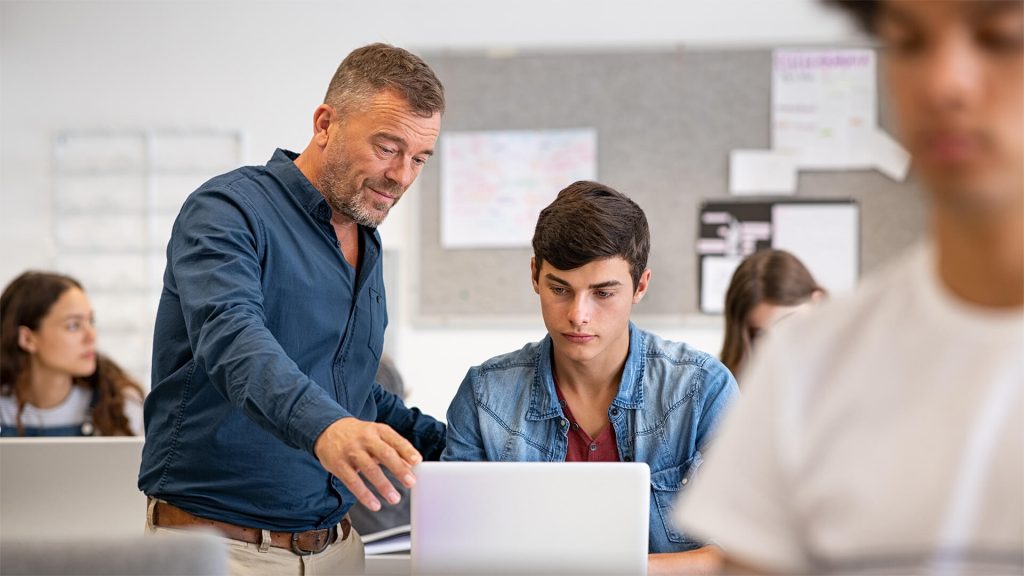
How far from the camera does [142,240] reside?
14.4 feet

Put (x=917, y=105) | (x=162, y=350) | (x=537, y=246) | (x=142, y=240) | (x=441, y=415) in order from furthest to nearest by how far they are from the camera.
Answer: (x=142, y=240)
(x=441, y=415)
(x=537, y=246)
(x=162, y=350)
(x=917, y=105)

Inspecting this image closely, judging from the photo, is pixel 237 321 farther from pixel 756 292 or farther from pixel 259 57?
pixel 259 57

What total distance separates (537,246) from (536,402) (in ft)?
0.88

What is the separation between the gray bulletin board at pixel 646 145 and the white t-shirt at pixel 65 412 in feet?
4.50

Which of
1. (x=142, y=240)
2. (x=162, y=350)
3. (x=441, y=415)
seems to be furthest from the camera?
(x=142, y=240)

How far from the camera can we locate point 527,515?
120cm

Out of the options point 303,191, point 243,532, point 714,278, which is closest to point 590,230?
point 303,191

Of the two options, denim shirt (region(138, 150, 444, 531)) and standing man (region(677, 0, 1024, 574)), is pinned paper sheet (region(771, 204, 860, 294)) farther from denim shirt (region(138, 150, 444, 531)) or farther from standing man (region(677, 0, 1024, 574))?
standing man (region(677, 0, 1024, 574))

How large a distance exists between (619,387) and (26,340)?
214 centimetres

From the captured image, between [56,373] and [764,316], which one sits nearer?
[764,316]

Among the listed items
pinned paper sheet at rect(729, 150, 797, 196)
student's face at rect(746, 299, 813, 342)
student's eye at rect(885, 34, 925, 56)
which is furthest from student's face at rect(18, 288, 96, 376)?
student's eye at rect(885, 34, 925, 56)

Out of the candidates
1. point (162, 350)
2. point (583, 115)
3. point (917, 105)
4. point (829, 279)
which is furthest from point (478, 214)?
point (917, 105)

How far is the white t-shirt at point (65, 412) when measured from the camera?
9.95 feet

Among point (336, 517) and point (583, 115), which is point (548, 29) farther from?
point (336, 517)
